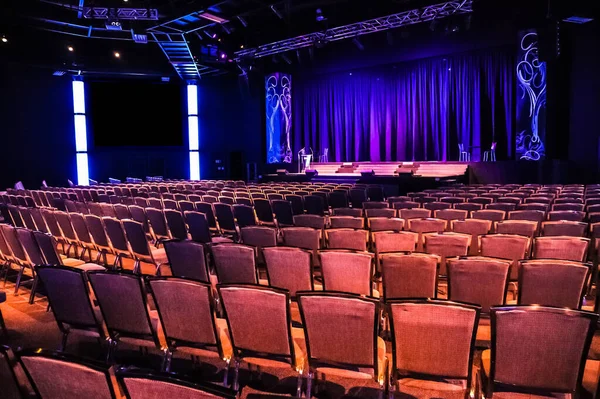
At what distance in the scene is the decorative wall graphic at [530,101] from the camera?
16.2 meters

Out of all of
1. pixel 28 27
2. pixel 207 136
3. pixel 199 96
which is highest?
pixel 28 27

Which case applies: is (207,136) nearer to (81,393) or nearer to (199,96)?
(199,96)

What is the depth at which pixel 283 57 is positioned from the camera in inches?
858

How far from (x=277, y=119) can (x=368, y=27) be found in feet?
25.9

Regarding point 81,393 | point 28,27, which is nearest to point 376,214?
point 81,393

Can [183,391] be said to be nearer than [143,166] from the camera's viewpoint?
Yes

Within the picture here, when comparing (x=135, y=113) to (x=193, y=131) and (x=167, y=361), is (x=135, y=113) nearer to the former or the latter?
(x=193, y=131)

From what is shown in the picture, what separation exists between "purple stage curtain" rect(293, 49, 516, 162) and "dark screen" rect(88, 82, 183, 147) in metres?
6.60

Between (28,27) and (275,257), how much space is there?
1935cm

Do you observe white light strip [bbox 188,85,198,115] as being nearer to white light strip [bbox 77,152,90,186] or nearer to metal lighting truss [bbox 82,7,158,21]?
white light strip [bbox 77,152,90,186]

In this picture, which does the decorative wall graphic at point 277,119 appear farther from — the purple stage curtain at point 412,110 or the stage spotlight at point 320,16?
the stage spotlight at point 320,16

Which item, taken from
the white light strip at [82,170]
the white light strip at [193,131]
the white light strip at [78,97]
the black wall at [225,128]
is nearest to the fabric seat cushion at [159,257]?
the black wall at [225,128]

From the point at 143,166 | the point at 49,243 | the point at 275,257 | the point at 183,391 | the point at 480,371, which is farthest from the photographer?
the point at 143,166

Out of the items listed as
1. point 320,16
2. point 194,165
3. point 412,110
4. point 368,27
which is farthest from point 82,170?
point 412,110
